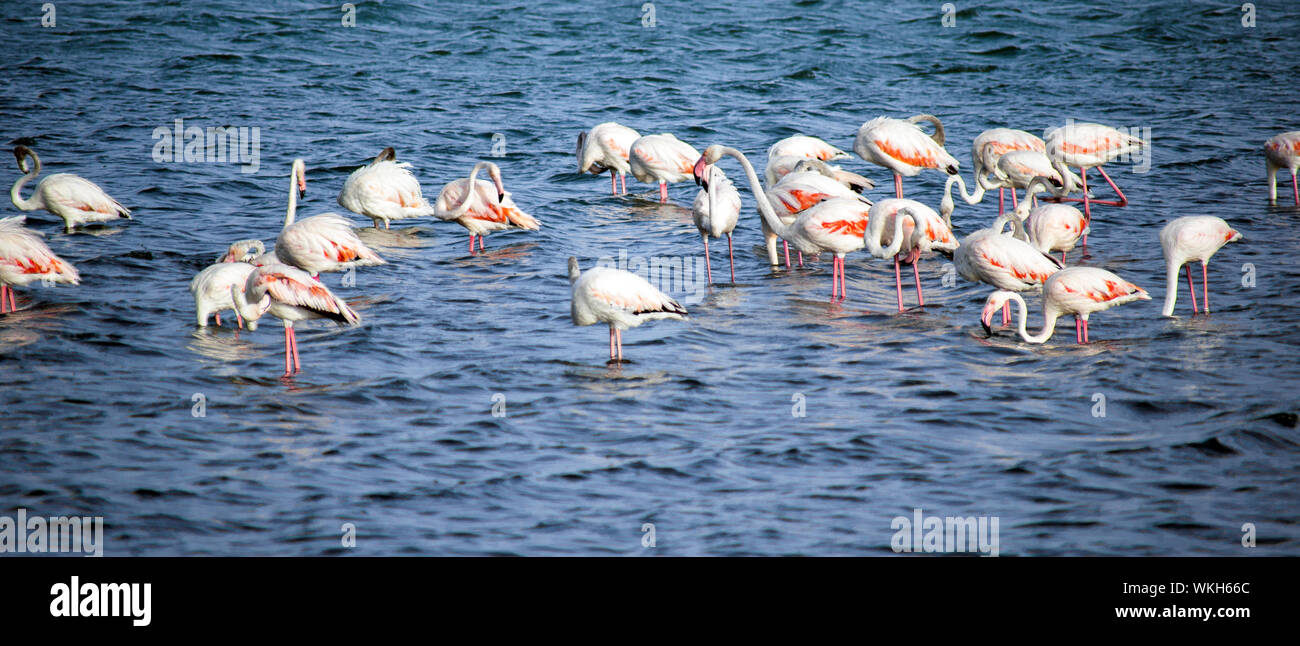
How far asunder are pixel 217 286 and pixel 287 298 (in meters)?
0.80

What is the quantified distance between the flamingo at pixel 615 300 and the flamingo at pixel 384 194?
4.00 meters

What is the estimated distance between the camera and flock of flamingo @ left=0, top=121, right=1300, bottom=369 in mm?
8164

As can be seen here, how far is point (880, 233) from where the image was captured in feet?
30.7

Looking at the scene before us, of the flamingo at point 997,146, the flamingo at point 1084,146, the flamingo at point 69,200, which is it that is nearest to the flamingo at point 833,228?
the flamingo at point 997,146

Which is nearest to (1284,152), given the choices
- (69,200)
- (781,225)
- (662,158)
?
(781,225)

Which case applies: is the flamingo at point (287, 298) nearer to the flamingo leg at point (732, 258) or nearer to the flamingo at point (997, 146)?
the flamingo leg at point (732, 258)

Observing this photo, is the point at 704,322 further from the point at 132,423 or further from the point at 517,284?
the point at 132,423

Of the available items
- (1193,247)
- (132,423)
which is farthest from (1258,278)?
(132,423)

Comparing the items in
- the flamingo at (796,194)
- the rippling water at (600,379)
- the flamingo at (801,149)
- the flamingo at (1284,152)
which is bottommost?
the rippling water at (600,379)

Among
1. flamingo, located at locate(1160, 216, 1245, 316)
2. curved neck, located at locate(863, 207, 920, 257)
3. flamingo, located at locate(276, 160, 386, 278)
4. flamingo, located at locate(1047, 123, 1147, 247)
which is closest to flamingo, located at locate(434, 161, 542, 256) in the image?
flamingo, located at locate(276, 160, 386, 278)

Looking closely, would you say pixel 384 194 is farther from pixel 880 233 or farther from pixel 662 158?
pixel 880 233

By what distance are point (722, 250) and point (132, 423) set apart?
5944 mm

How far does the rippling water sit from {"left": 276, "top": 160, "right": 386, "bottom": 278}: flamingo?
30 centimetres

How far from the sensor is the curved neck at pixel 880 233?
30.0 ft
